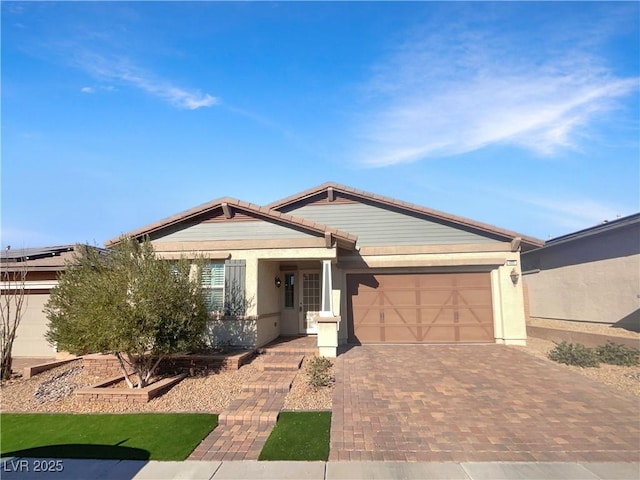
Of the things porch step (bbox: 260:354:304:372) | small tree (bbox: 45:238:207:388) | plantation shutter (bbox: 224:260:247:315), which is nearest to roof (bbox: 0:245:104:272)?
small tree (bbox: 45:238:207:388)

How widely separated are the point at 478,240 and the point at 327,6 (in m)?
8.84

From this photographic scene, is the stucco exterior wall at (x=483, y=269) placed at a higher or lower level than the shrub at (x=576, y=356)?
higher

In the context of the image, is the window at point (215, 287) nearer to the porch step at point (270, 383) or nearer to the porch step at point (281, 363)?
the porch step at point (281, 363)

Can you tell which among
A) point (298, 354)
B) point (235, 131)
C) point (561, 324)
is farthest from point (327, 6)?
point (561, 324)

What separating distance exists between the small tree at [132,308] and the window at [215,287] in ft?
6.81

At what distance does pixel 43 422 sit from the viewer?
6598 millimetres

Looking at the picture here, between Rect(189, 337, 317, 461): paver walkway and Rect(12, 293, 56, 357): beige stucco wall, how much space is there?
28.3ft

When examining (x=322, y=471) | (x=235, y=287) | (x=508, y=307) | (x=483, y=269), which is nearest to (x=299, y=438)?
(x=322, y=471)

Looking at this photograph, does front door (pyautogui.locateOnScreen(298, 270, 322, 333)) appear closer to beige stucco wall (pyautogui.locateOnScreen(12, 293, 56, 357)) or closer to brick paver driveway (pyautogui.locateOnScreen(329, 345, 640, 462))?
brick paver driveway (pyautogui.locateOnScreen(329, 345, 640, 462))

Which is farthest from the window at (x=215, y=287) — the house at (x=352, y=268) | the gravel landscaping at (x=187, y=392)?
the gravel landscaping at (x=187, y=392)

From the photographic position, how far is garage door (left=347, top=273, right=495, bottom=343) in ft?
41.0

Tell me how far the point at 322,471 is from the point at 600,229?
1401cm

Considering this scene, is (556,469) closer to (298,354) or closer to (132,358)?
(298,354)

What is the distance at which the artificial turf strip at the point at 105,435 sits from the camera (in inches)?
207
